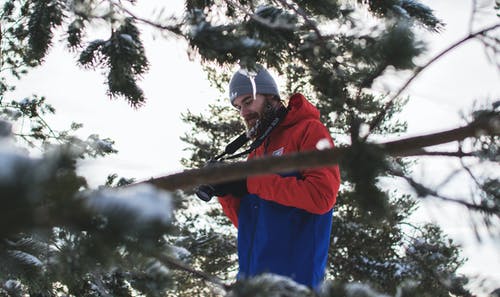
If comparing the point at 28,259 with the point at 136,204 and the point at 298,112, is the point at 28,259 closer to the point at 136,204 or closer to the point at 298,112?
the point at 298,112

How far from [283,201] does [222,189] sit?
0.34 meters

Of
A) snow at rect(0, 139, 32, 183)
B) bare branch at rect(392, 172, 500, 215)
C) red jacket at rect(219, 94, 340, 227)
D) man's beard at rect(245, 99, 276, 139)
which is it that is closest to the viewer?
snow at rect(0, 139, 32, 183)

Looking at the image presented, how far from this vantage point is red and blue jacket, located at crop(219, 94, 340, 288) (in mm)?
2516

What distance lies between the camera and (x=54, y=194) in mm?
795

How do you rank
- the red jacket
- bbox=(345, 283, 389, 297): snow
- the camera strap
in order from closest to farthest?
1. bbox=(345, 283, 389, 297): snow
2. the red jacket
3. the camera strap

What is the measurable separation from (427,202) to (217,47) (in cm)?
119

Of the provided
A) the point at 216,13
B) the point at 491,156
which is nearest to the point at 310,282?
the point at 491,156

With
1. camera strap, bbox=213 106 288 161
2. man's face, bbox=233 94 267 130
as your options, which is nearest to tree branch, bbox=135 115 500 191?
camera strap, bbox=213 106 288 161

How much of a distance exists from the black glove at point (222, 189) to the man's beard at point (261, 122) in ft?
1.57

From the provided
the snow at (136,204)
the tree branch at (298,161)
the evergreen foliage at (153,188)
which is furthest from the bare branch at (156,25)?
the snow at (136,204)

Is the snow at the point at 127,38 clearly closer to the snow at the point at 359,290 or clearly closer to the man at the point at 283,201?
the man at the point at 283,201

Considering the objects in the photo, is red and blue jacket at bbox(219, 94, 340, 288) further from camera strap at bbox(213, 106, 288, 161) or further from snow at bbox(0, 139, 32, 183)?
snow at bbox(0, 139, 32, 183)

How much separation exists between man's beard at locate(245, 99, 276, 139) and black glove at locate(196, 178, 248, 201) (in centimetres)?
48

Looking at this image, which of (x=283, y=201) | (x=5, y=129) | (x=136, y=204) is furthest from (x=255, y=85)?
(x=136, y=204)
